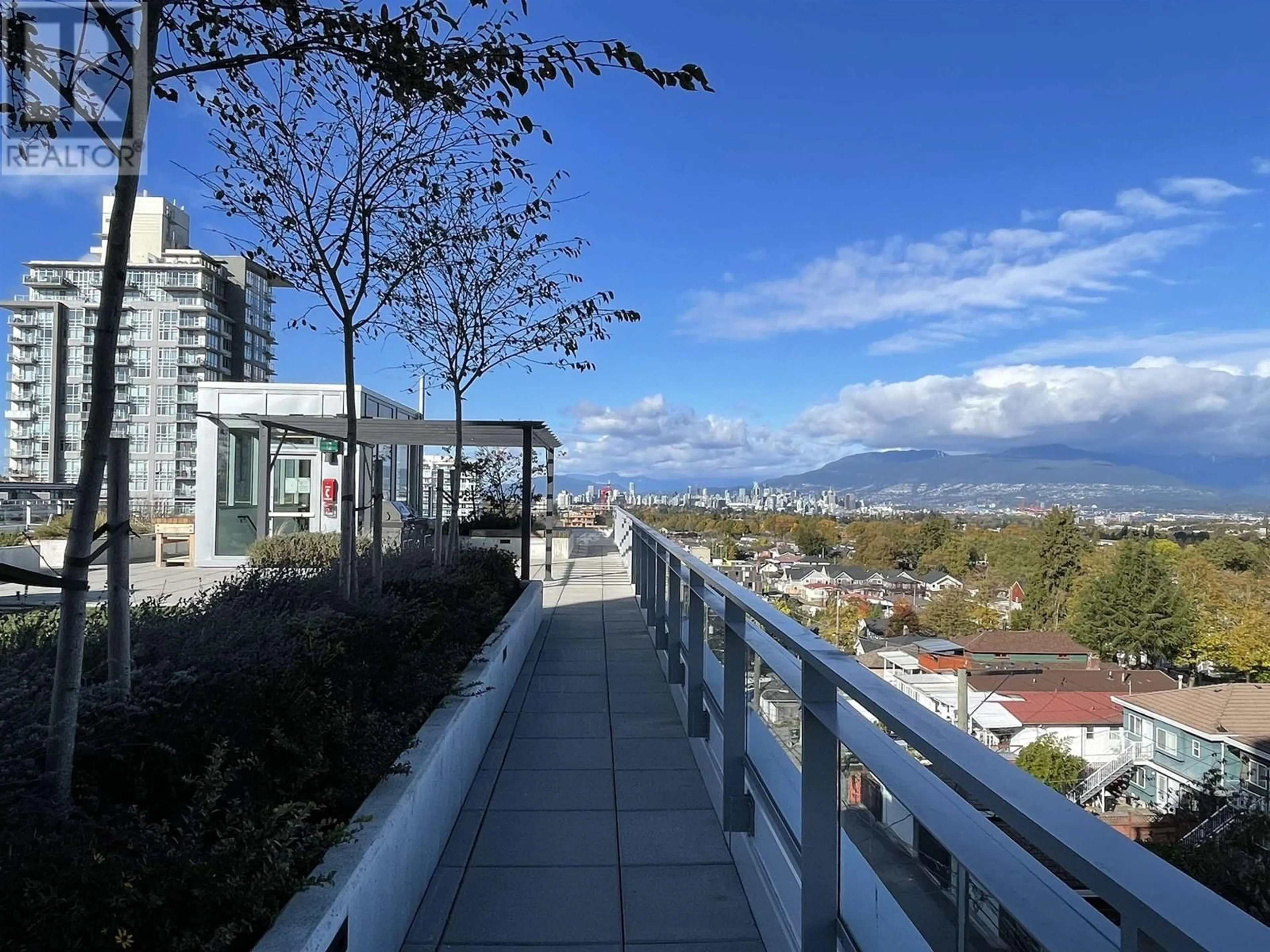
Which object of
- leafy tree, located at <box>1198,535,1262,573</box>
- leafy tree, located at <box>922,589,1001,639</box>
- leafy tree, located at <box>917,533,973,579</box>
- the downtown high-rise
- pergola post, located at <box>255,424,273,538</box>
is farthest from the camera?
the downtown high-rise

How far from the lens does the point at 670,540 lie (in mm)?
6039

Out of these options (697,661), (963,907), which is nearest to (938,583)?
(697,661)

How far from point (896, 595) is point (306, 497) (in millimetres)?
12432

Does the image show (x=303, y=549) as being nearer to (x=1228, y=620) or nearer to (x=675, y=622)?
(x=675, y=622)

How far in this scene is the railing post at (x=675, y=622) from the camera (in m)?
5.37

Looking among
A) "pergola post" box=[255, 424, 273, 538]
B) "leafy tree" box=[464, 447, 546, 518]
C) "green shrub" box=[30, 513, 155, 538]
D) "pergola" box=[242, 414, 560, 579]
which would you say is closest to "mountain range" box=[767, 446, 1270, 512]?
"leafy tree" box=[464, 447, 546, 518]

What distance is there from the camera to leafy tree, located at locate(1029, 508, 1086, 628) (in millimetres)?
12508

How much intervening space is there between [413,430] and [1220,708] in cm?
1218

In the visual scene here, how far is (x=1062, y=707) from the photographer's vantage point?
5109 mm

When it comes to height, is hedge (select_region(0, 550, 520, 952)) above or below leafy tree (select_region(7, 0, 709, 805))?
below

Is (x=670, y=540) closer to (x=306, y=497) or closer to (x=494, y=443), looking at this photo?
(x=494, y=443)

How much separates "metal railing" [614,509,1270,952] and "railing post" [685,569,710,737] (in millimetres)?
507

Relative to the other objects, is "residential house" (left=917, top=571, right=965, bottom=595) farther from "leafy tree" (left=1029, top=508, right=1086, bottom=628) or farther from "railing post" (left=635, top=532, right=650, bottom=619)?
"railing post" (left=635, top=532, right=650, bottom=619)

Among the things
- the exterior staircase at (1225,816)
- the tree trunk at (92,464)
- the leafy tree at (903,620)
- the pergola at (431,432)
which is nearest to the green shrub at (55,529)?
the pergola at (431,432)
